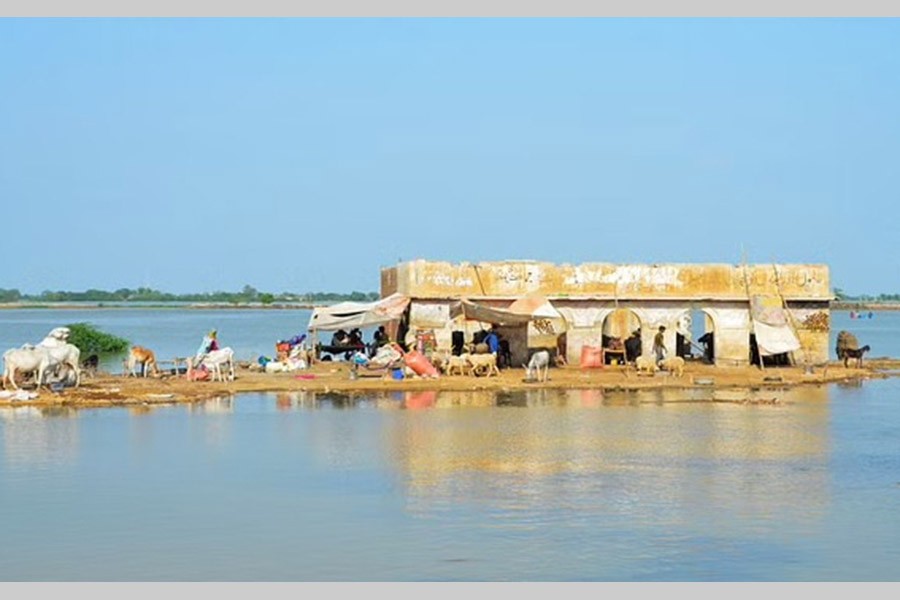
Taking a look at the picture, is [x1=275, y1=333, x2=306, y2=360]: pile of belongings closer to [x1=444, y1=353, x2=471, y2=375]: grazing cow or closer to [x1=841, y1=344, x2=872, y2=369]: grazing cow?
[x1=444, y1=353, x2=471, y2=375]: grazing cow

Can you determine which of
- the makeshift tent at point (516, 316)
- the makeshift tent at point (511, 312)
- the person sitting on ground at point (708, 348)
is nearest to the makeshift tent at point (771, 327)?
the person sitting on ground at point (708, 348)

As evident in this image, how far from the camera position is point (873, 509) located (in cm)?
1584

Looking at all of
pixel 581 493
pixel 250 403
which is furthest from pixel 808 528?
pixel 250 403

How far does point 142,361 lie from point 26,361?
5401mm

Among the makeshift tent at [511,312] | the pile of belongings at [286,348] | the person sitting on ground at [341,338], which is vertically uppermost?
the makeshift tent at [511,312]

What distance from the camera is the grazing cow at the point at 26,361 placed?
27.1 m

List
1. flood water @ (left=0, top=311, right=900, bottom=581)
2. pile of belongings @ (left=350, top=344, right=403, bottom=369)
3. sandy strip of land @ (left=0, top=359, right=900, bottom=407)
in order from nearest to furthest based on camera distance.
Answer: flood water @ (left=0, top=311, right=900, bottom=581) < sandy strip of land @ (left=0, top=359, right=900, bottom=407) < pile of belongings @ (left=350, top=344, right=403, bottom=369)

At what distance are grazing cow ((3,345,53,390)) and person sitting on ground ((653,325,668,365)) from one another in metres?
15.6

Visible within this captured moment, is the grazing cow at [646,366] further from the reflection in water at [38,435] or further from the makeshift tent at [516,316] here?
the reflection in water at [38,435]

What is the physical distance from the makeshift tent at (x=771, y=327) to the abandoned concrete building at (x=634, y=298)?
4 cm

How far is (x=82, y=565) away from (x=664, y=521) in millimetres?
6070

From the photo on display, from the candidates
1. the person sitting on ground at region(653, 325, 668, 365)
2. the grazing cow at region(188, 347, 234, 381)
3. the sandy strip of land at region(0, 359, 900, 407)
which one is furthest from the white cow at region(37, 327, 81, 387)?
the person sitting on ground at region(653, 325, 668, 365)

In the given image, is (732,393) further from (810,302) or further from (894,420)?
(810,302)

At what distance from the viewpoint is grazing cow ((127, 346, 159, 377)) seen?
32.3m
